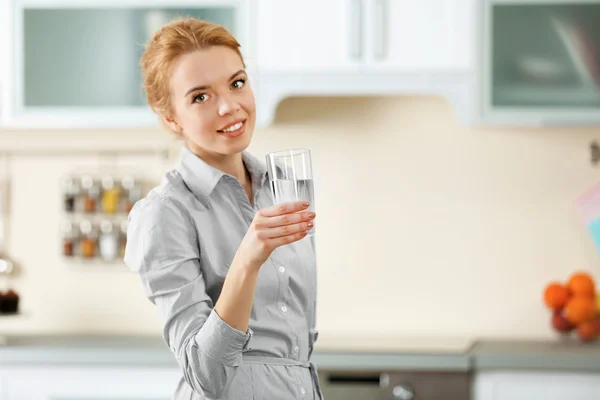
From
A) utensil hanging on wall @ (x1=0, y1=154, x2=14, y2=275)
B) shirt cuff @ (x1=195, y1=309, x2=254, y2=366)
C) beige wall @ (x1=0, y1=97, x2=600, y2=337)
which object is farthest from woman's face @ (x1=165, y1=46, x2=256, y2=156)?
utensil hanging on wall @ (x1=0, y1=154, x2=14, y2=275)

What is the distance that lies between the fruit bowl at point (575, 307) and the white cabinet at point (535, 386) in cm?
30

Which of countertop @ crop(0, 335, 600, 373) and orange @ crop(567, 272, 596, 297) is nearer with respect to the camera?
countertop @ crop(0, 335, 600, 373)

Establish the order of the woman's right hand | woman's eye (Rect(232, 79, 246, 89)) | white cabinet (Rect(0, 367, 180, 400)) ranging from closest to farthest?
the woman's right hand, woman's eye (Rect(232, 79, 246, 89)), white cabinet (Rect(0, 367, 180, 400))

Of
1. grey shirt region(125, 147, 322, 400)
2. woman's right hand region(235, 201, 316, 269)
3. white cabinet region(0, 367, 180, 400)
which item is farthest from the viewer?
white cabinet region(0, 367, 180, 400)

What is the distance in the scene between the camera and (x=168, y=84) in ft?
4.45

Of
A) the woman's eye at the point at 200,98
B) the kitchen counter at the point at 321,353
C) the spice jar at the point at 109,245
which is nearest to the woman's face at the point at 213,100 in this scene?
the woman's eye at the point at 200,98

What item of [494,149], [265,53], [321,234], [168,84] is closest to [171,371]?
[321,234]

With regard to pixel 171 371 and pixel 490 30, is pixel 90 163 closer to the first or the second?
pixel 171 371

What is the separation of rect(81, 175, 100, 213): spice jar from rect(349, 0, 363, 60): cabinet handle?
41.5 inches

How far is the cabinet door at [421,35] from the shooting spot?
106 inches

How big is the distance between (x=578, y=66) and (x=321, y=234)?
1.00 m

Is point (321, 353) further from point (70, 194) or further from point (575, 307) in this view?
point (70, 194)

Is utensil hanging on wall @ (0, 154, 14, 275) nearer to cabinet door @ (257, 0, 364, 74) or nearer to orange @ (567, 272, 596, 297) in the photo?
cabinet door @ (257, 0, 364, 74)

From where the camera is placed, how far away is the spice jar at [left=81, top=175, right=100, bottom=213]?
10.2ft
